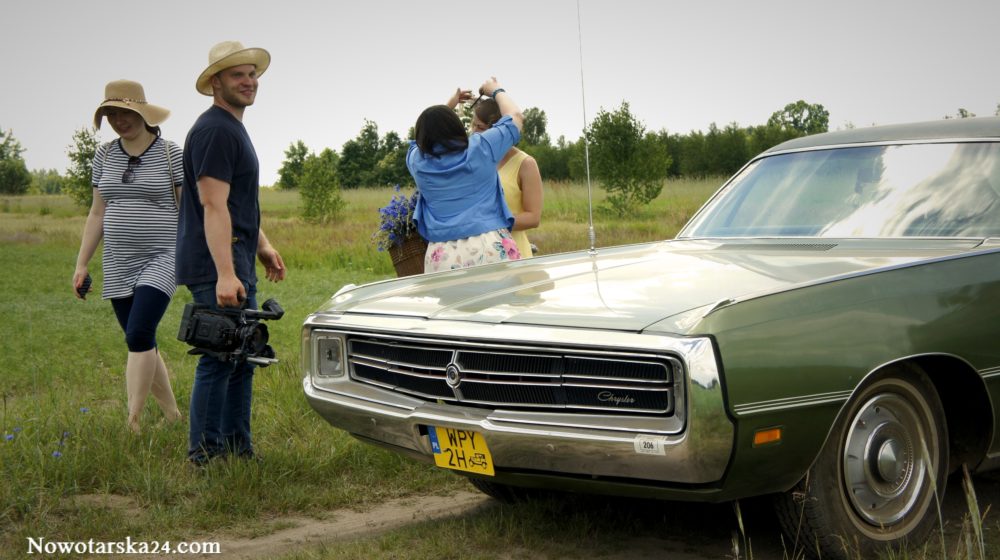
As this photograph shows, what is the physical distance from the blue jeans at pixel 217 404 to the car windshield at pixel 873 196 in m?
2.23

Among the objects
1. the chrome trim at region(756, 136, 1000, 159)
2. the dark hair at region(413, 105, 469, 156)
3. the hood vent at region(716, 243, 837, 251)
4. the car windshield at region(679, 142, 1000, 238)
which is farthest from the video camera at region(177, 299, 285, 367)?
the chrome trim at region(756, 136, 1000, 159)

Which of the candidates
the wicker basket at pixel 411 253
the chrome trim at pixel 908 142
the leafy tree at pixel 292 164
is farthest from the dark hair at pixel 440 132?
the leafy tree at pixel 292 164

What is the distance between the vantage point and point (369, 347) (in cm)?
390

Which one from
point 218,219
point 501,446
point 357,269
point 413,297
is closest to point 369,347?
point 413,297

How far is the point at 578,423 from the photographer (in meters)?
3.14

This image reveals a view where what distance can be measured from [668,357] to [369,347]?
1351mm

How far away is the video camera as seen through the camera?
14.9 ft

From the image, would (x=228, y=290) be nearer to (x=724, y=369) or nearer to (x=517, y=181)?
(x=517, y=181)

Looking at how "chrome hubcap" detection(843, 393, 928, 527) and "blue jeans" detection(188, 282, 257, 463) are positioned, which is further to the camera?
"blue jeans" detection(188, 282, 257, 463)

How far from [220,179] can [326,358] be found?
1086 millimetres

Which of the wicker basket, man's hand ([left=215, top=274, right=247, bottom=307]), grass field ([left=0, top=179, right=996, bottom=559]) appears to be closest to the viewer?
grass field ([left=0, top=179, right=996, bottom=559])

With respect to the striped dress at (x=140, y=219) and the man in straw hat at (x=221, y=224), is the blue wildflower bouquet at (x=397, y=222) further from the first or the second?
the striped dress at (x=140, y=219)

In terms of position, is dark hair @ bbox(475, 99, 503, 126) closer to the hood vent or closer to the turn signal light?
the hood vent

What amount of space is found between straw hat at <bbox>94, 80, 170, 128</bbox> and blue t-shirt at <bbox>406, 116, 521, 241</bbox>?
4.32ft
